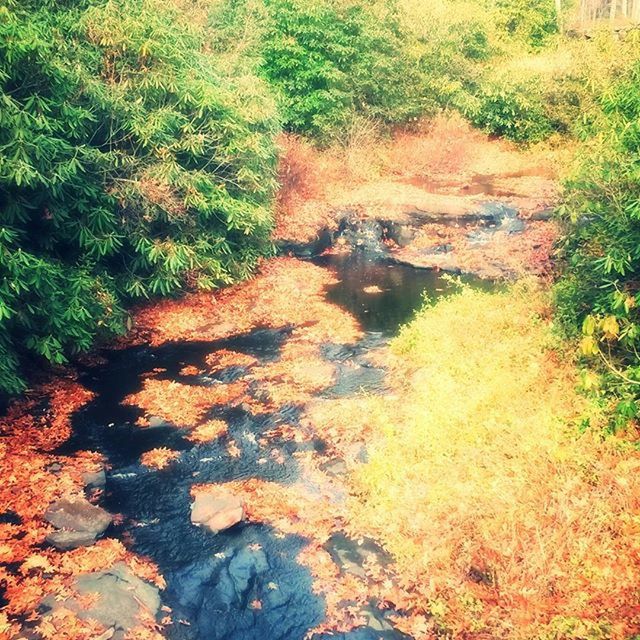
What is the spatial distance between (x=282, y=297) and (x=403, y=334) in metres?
4.82

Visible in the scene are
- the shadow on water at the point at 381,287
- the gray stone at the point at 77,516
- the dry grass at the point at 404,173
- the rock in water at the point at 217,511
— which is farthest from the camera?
the dry grass at the point at 404,173

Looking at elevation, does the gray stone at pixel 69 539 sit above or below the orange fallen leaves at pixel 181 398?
above

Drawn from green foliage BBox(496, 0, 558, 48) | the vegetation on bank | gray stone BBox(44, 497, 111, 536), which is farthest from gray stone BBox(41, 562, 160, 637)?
green foliage BBox(496, 0, 558, 48)

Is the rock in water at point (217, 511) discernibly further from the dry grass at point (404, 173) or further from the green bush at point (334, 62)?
the green bush at point (334, 62)

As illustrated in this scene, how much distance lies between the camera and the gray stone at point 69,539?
8.06m

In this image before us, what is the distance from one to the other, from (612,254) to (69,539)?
348 inches

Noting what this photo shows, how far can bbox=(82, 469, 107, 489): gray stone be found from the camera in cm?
938

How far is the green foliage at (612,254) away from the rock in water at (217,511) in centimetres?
542

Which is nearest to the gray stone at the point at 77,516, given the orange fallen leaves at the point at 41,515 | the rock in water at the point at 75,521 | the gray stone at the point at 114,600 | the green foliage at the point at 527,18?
the rock in water at the point at 75,521

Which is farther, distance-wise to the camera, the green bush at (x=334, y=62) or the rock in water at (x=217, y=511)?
the green bush at (x=334, y=62)

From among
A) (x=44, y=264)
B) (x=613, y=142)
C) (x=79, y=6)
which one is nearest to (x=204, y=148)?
(x=79, y=6)

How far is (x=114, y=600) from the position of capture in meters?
7.10

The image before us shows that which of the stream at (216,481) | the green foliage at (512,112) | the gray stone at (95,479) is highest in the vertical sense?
the green foliage at (512,112)

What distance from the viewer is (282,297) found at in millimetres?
17531
